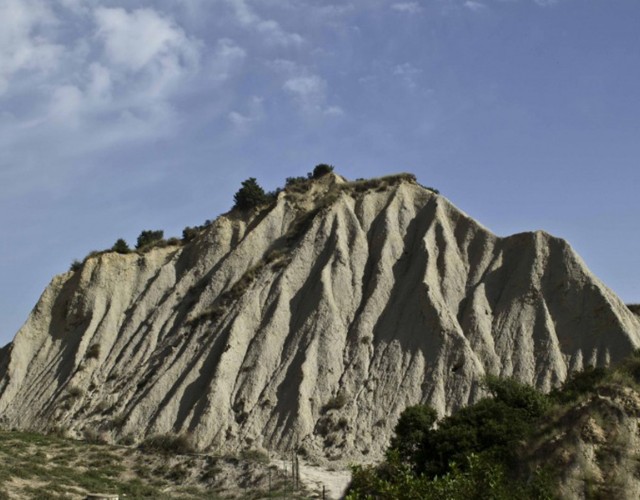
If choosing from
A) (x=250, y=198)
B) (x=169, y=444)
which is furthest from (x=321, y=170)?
(x=169, y=444)

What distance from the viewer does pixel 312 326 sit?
4397cm

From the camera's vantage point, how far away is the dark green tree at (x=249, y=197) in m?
57.0

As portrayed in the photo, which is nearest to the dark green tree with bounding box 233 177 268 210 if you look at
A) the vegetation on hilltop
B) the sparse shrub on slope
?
the vegetation on hilltop

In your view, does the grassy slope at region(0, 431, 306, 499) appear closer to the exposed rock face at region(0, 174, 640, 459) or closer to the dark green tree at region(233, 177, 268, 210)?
the exposed rock face at region(0, 174, 640, 459)

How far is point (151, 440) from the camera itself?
40.8 metres

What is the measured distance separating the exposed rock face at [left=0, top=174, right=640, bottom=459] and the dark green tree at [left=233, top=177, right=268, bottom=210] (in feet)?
3.51

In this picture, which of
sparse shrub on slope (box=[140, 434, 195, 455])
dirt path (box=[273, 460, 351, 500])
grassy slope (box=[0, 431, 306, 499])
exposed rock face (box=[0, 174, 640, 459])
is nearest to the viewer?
dirt path (box=[273, 460, 351, 500])

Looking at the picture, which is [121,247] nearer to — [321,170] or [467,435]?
[321,170]

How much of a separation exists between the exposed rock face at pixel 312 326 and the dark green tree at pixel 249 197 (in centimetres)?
107

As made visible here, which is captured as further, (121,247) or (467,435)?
(121,247)

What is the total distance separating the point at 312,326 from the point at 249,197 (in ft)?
51.6

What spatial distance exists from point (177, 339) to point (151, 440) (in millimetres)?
7997

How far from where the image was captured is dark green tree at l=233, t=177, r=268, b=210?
57.0m

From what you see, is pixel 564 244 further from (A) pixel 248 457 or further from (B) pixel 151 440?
(B) pixel 151 440
